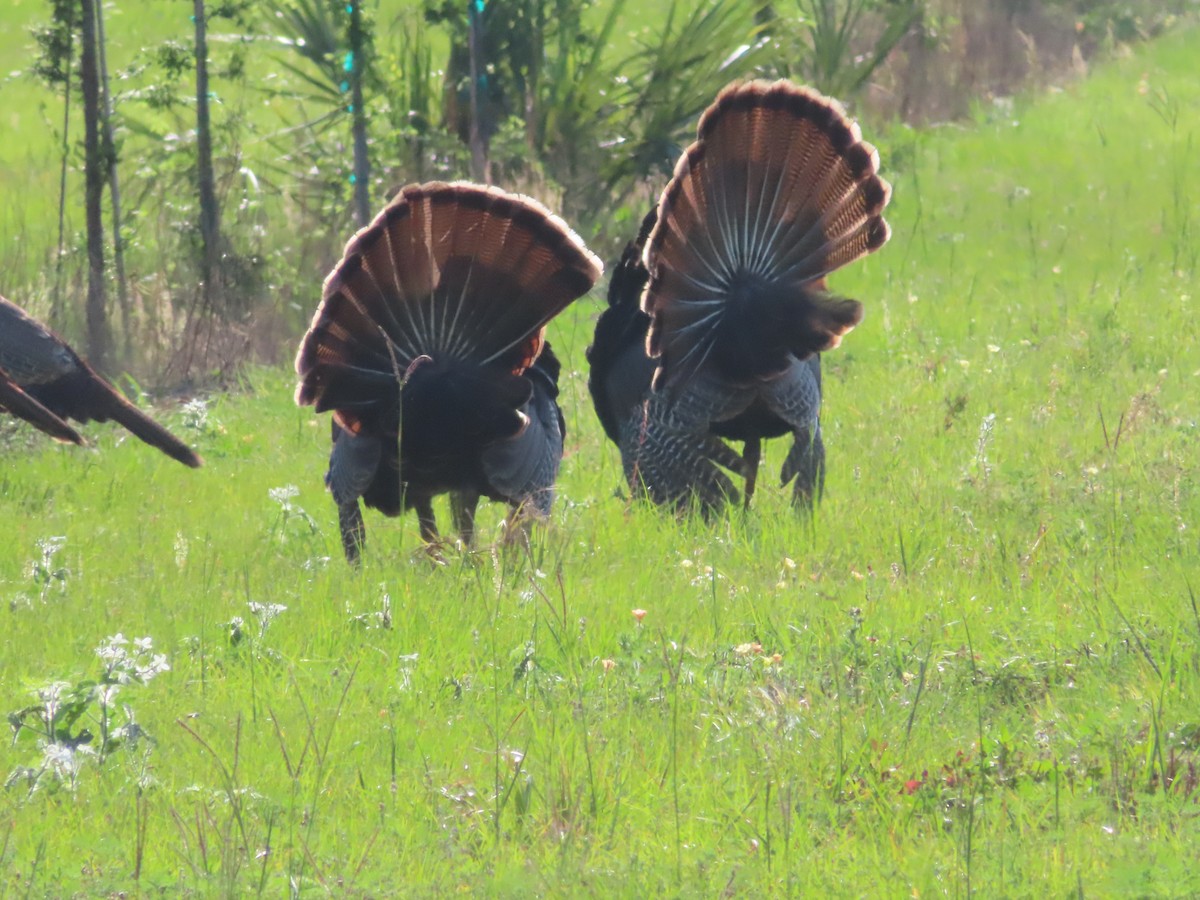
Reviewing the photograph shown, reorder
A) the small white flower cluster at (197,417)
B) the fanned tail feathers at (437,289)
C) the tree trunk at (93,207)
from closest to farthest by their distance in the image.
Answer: the fanned tail feathers at (437,289), the small white flower cluster at (197,417), the tree trunk at (93,207)

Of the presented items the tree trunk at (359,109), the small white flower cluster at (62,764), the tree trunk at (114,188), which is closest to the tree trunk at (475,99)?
the tree trunk at (359,109)

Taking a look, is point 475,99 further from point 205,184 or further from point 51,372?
point 51,372

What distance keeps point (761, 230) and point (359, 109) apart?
5.93 m

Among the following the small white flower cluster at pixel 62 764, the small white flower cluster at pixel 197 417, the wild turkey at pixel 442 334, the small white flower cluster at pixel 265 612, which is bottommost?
the small white flower cluster at pixel 197 417

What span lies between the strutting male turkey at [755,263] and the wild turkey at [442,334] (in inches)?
26.8

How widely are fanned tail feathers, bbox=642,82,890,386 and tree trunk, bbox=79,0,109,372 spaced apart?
5476 millimetres

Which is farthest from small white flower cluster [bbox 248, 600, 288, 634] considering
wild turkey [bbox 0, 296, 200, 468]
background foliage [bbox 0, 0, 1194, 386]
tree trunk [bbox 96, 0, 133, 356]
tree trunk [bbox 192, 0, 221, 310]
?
tree trunk [bbox 192, 0, 221, 310]

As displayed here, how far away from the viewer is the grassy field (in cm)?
355

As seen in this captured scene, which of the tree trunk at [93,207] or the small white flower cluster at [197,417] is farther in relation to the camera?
the tree trunk at [93,207]

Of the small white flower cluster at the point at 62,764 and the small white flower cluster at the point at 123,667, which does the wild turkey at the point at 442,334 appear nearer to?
the small white flower cluster at the point at 123,667

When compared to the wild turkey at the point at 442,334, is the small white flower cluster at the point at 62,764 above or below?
below

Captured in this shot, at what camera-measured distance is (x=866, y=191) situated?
20.3ft

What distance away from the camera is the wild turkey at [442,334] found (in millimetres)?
5590

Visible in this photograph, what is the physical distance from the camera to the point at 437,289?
5703mm
